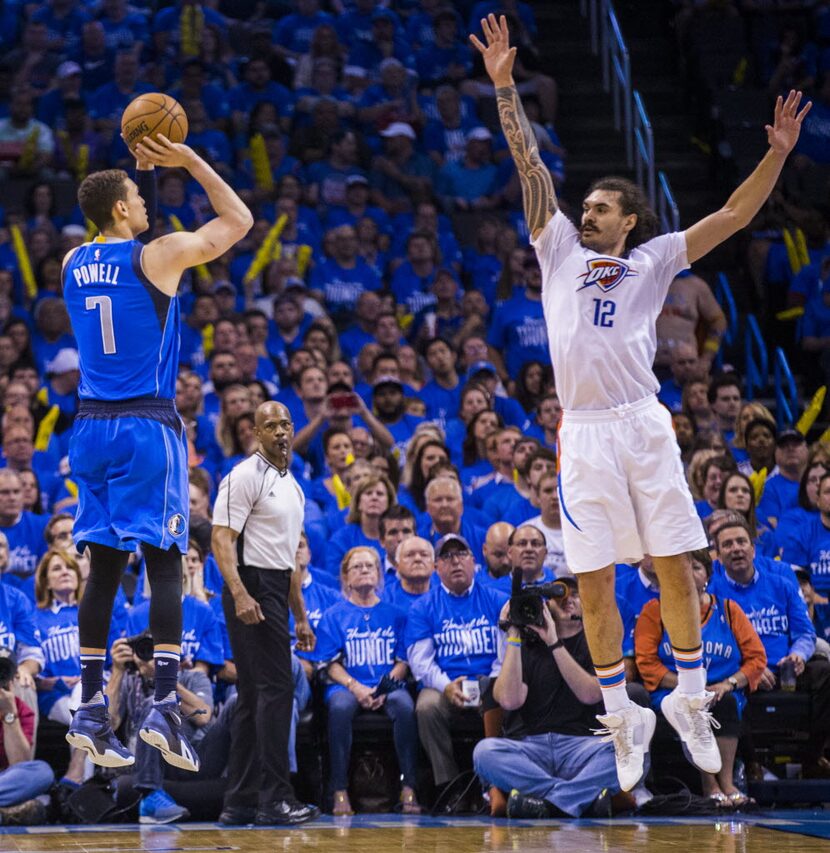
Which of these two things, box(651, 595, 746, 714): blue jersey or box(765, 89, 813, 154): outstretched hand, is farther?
box(651, 595, 746, 714): blue jersey

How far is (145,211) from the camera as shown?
7066 millimetres

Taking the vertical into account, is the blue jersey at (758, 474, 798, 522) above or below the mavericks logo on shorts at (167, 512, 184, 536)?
above

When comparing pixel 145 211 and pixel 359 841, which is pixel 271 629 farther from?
pixel 145 211

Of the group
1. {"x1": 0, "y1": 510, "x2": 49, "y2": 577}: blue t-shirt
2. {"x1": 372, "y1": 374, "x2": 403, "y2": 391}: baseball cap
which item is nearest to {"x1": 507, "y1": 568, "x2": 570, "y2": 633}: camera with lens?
{"x1": 0, "y1": 510, "x2": 49, "y2": 577}: blue t-shirt

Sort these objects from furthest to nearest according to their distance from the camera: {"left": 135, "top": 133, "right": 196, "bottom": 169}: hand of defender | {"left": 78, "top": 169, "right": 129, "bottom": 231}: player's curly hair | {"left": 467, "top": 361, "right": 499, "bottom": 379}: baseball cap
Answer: {"left": 467, "top": 361, "right": 499, "bottom": 379}: baseball cap < {"left": 78, "top": 169, "right": 129, "bottom": 231}: player's curly hair < {"left": 135, "top": 133, "right": 196, "bottom": 169}: hand of defender

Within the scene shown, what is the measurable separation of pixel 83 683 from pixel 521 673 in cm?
359

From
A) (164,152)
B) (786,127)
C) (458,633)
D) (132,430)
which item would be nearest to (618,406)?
(786,127)

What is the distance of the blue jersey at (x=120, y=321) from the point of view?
6734 millimetres

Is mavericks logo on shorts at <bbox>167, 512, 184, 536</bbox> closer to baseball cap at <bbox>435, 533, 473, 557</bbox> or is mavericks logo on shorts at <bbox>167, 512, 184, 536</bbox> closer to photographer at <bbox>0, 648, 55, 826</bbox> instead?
photographer at <bbox>0, 648, 55, 826</bbox>

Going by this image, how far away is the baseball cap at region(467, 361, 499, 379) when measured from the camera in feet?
44.2

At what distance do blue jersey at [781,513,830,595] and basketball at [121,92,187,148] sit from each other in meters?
6.44

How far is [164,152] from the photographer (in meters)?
6.71

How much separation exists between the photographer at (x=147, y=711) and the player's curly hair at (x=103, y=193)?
342 cm

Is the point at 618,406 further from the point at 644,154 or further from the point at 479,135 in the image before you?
the point at 644,154
